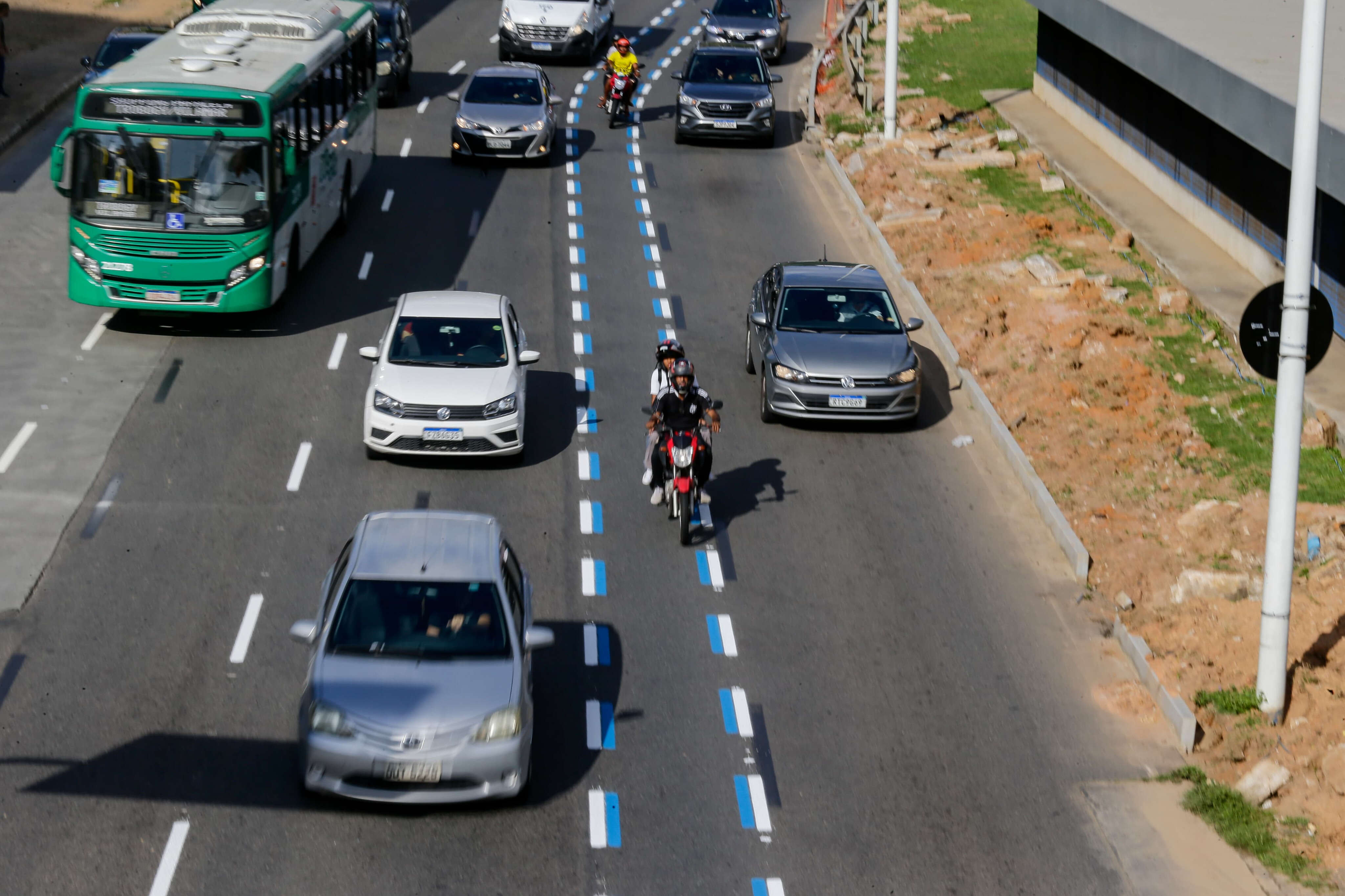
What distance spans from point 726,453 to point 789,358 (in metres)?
1.53

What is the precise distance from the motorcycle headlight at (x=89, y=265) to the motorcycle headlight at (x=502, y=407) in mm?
6593

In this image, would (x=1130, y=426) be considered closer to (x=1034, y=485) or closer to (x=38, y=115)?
(x=1034, y=485)

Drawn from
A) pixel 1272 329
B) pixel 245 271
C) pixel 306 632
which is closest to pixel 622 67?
pixel 245 271

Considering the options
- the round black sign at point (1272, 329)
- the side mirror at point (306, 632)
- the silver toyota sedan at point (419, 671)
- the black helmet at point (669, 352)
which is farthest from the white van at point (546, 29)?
the side mirror at point (306, 632)

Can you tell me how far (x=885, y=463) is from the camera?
1914cm

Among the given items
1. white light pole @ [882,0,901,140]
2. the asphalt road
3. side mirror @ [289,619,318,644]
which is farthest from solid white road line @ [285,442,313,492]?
white light pole @ [882,0,901,140]

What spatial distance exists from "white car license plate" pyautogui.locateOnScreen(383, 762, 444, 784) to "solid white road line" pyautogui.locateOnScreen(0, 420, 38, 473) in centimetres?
871

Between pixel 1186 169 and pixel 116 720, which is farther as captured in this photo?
pixel 1186 169

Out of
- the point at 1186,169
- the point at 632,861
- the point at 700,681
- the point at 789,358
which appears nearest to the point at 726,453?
the point at 789,358

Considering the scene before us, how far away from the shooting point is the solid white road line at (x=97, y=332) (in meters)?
21.2

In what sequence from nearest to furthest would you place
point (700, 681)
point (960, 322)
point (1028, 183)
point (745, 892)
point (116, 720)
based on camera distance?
point (745, 892) → point (116, 720) → point (700, 681) → point (960, 322) → point (1028, 183)

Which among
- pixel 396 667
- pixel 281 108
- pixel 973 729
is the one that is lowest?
pixel 973 729

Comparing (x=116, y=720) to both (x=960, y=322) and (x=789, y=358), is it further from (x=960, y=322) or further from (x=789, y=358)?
(x=960, y=322)

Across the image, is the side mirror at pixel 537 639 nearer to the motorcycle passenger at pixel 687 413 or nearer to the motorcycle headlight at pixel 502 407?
the motorcycle passenger at pixel 687 413
